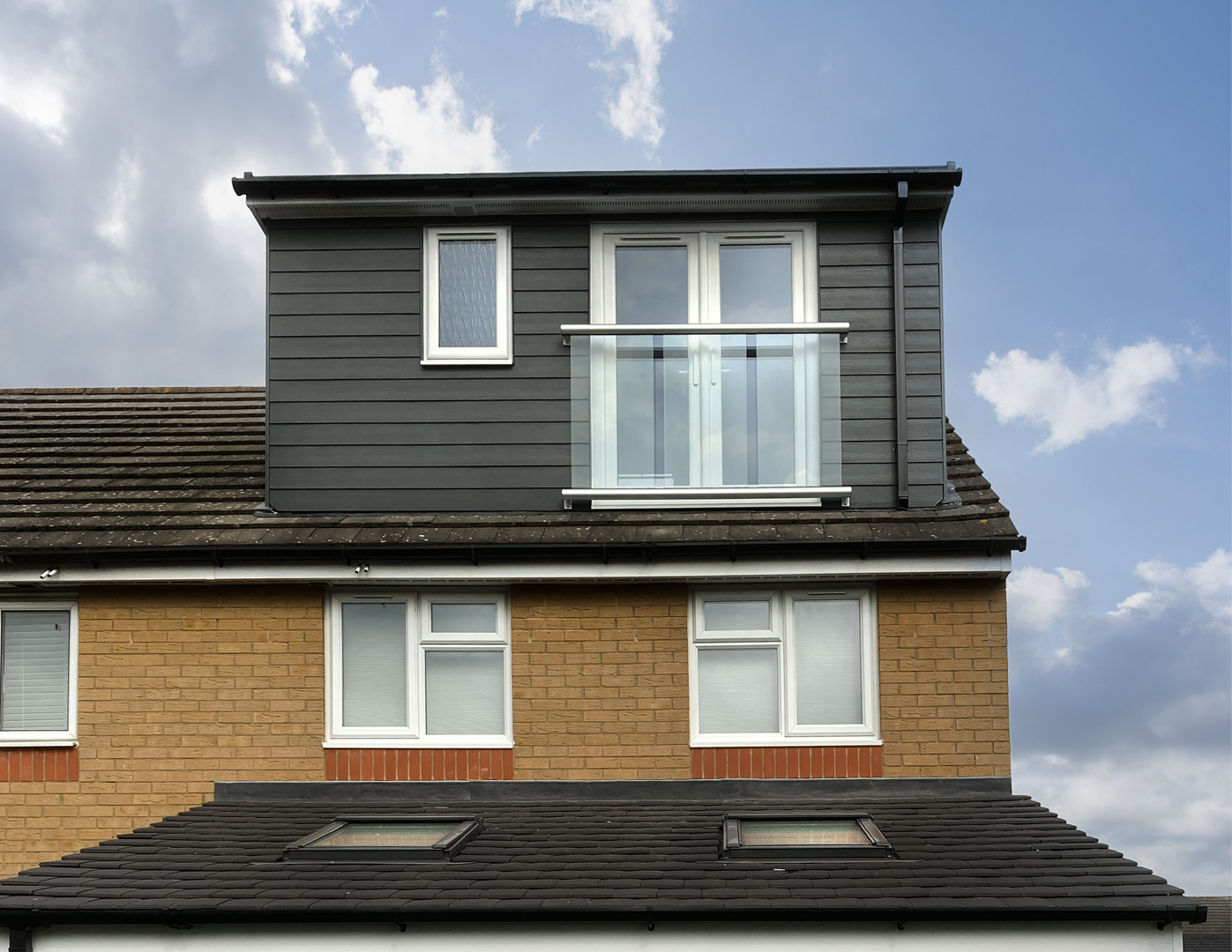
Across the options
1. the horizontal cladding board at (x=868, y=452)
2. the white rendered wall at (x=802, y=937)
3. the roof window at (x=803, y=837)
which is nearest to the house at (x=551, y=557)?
the horizontal cladding board at (x=868, y=452)

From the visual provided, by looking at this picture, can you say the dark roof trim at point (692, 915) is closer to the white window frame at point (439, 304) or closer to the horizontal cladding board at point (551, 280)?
the white window frame at point (439, 304)

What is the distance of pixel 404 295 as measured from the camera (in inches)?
362

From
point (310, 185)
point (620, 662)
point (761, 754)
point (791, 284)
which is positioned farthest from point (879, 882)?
point (310, 185)

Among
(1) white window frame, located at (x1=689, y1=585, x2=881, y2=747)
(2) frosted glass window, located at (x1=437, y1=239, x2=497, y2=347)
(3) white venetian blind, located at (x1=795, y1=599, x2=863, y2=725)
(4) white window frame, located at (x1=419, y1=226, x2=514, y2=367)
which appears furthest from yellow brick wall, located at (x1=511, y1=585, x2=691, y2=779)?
(2) frosted glass window, located at (x1=437, y1=239, x2=497, y2=347)

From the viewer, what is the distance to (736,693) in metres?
8.46

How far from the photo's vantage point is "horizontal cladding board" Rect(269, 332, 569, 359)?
9062 mm

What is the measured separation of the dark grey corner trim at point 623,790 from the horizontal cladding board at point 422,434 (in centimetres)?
295

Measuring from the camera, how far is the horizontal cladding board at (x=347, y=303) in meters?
9.18

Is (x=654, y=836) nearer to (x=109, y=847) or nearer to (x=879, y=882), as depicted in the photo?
(x=879, y=882)

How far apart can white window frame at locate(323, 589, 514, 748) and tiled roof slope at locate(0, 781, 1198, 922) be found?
83 centimetres

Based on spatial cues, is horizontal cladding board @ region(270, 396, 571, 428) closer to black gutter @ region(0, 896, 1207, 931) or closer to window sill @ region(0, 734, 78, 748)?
window sill @ region(0, 734, 78, 748)

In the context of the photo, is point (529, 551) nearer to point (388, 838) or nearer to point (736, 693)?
point (736, 693)

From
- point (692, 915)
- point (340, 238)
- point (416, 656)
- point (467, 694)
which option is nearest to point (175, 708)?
point (416, 656)

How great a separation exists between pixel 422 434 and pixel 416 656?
199cm
